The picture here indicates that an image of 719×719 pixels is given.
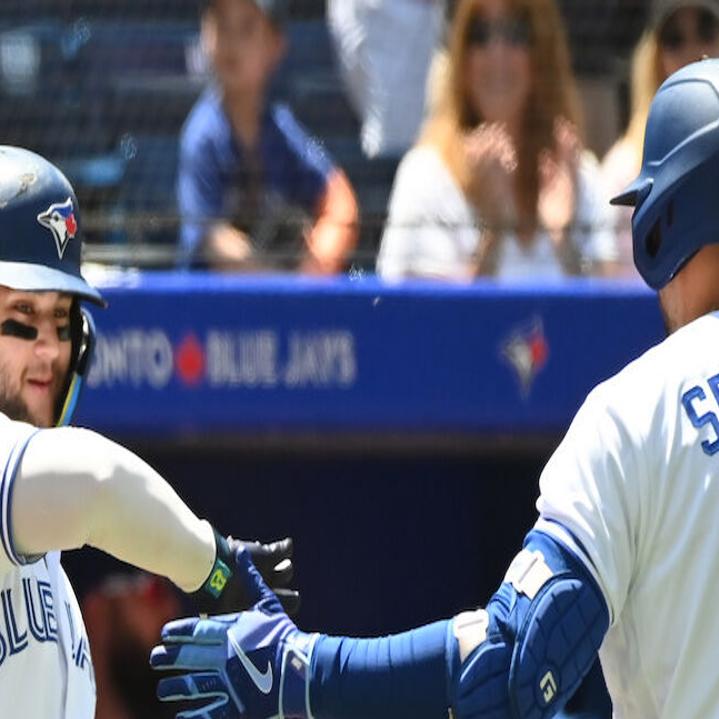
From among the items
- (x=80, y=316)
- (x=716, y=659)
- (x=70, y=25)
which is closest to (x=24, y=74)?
(x=70, y=25)

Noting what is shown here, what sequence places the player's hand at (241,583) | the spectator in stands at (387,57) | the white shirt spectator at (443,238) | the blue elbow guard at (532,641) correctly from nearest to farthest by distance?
the blue elbow guard at (532,641) < the player's hand at (241,583) < the white shirt spectator at (443,238) < the spectator in stands at (387,57)

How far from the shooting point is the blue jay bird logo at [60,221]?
2963 millimetres

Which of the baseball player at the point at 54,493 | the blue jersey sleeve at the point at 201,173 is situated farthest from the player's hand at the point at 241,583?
the blue jersey sleeve at the point at 201,173

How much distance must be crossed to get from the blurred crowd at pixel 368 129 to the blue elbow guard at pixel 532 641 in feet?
10.7

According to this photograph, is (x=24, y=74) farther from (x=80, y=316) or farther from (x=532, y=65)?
(x=80, y=316)

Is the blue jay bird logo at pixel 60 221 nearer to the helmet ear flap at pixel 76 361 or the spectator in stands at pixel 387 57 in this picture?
the helmet ear flap at pixel 76 361

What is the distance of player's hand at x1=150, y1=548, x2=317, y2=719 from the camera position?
91.4 inches

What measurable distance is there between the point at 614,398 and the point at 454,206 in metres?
3.28

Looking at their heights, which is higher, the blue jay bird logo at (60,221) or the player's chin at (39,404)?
the blue jay bird logo at (60,221)

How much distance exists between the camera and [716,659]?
2.31 meters

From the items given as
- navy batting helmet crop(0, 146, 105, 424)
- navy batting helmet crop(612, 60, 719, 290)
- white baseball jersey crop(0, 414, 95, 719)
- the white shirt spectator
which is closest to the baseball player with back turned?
navy batting helmet crop(612, 60, 719, 290)

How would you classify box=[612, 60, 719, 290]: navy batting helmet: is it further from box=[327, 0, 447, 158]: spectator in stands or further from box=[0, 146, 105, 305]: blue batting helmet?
box=[327, 0, 447, 158]: spectator in stands

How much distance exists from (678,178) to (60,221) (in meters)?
1.01

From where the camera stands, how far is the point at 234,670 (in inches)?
91.4
